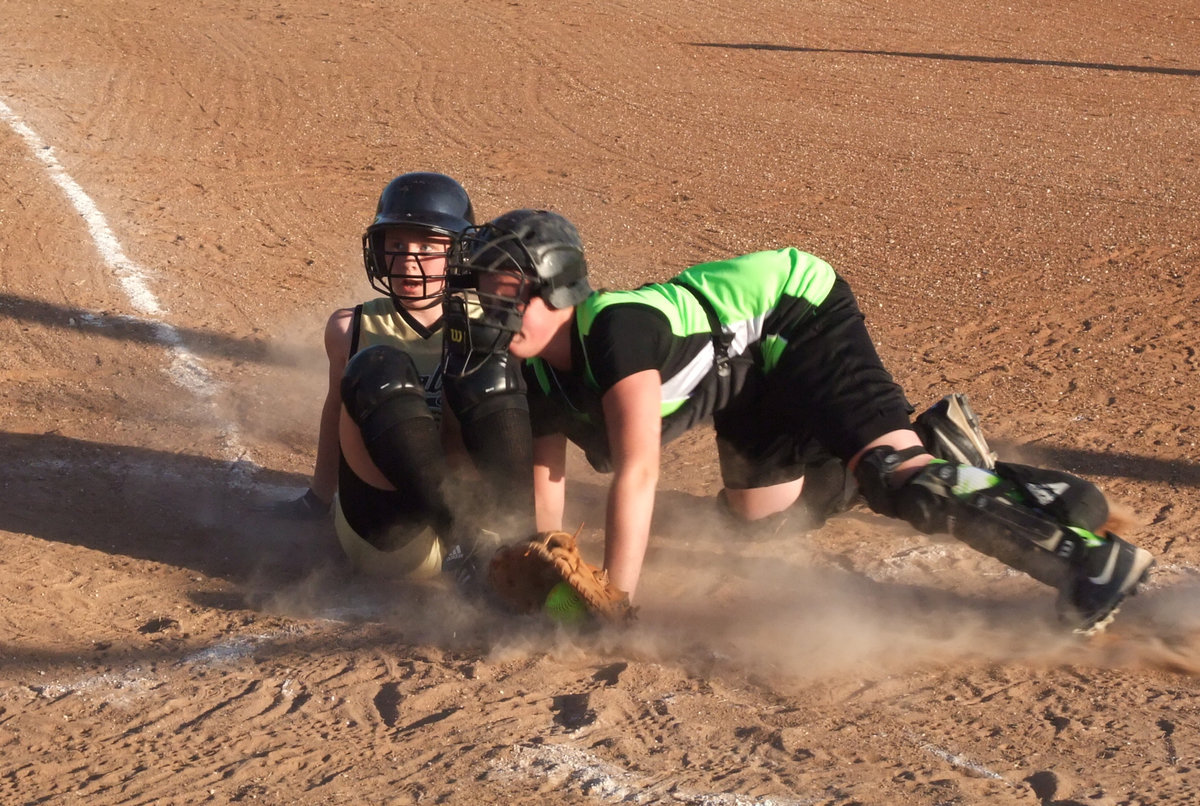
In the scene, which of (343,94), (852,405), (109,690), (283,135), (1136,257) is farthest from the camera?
(343,94)

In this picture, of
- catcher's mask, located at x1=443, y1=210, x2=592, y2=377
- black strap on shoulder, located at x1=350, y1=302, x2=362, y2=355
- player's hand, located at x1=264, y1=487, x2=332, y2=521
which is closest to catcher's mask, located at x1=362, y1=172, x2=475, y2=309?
black strap on shoulder, located at x1=350, y1=302, x2=362, y2=355

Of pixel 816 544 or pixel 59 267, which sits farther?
pixel 59 267

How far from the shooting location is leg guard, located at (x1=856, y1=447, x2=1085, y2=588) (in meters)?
3.32

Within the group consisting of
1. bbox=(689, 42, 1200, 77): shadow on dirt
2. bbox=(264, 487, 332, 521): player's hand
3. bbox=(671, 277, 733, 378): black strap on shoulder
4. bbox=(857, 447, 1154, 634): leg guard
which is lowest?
bbox=(264, 487, 332, 521): player's hand

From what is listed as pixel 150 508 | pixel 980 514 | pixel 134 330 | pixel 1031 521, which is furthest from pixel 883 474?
pixel 134 330

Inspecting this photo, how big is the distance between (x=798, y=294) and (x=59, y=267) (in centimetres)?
489

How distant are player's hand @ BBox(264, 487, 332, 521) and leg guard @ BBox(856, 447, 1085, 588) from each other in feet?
6.32

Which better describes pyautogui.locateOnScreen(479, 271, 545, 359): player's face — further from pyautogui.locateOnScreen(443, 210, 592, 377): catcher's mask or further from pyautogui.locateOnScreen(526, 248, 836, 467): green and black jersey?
pyautogui.locateOnScreen(526, 248, 836, 467): green and black jersey

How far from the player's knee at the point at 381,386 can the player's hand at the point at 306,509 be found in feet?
2.77

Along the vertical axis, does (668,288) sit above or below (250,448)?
above

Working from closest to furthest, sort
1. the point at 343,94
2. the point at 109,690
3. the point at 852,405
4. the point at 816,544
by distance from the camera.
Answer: the point at 109,690
the point at 852,405
the point at 816,544
the point at 343,94

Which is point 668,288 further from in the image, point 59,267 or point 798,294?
point 59,267

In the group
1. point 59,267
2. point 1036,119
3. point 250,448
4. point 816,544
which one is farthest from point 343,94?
point 816,544

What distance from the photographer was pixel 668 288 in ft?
12.3
